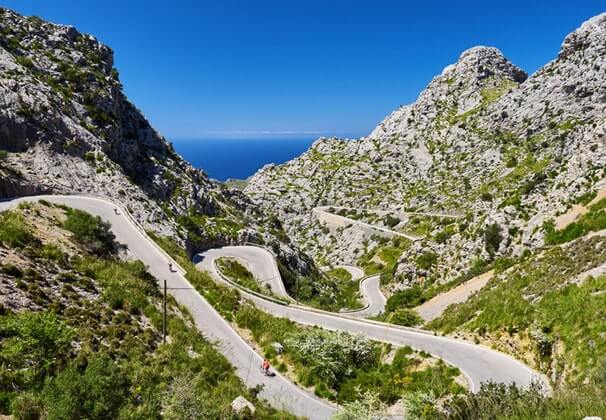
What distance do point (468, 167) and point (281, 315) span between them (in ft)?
267

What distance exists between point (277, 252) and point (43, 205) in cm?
2846

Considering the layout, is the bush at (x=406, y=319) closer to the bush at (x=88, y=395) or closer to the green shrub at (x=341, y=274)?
the bush at (x=88, y=395)

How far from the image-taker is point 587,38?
8381 cm

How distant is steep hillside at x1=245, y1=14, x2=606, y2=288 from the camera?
3622 centimetres

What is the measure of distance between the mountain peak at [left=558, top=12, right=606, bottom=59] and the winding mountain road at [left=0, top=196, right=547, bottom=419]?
90135 millimetres

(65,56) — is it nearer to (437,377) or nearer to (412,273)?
(412,273)

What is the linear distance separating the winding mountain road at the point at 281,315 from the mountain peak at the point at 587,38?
9013cm

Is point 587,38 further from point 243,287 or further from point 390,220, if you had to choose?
point 243,287

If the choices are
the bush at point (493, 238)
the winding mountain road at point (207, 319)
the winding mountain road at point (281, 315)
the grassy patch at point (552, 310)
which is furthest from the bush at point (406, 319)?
the winding mountain road at point (207, 319)

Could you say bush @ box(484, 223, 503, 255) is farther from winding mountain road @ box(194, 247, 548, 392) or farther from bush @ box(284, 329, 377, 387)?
bush @ box(284, 329, 377, 387)

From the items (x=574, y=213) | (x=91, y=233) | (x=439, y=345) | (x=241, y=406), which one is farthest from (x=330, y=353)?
(x=574, y=213)

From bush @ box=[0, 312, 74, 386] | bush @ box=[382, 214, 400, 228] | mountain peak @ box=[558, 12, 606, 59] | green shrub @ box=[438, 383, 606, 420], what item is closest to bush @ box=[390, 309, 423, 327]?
green shrub @ box=[438, 383, 606, 420]

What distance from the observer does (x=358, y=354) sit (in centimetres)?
1739

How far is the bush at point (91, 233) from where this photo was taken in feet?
77.2
